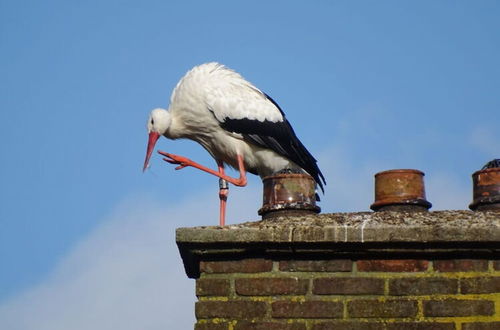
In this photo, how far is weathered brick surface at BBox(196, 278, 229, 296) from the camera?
4539 millimetres

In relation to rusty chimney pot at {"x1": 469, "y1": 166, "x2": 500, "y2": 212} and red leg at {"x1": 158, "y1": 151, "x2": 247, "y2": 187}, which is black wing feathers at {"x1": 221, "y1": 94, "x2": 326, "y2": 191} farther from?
rusty chimney pot at {"x1": 469, "y1": 166, "x2": 500, "y2": 212}

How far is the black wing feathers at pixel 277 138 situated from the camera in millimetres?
9820

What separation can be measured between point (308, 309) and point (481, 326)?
74 centimetres

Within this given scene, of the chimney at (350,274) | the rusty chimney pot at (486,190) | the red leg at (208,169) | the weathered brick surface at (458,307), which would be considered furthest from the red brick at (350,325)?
the red leg at (208,169)

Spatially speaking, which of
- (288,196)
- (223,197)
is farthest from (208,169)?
(288,196)

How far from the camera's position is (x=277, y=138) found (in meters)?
9.99

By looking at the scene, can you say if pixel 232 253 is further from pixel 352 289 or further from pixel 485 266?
pixel 485 266

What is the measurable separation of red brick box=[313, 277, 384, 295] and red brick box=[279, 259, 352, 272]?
2.2 inches

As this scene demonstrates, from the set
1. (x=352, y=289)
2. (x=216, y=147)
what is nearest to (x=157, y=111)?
(x=216, y=147)

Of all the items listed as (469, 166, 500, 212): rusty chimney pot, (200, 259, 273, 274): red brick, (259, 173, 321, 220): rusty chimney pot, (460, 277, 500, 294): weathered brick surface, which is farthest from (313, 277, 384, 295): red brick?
(469, 166, 500, 212): rusty chimney pot

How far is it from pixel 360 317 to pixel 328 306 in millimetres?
146

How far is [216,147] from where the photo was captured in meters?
10.1

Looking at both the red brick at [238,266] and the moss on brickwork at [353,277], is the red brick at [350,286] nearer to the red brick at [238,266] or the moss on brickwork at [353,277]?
the moss on brickwork at [353,277]

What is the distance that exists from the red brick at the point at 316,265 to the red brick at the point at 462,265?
400mm
